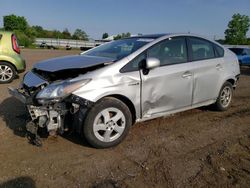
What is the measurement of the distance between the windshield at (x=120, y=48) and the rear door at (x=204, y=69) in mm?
1008

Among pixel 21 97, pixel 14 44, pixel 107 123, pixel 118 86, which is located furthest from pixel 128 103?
pixel 14 44

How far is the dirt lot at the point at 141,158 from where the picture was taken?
3178 mm

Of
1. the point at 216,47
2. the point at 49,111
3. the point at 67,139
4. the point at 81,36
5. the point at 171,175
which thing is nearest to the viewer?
the point at 171,175

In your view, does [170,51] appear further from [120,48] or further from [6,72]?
[6,72]

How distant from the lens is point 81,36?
102000 millimetres

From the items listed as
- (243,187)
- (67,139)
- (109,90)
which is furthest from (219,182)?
(67,139)

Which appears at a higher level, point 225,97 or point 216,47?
point 216,47

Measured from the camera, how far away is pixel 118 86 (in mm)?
3977

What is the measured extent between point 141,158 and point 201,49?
105 inches

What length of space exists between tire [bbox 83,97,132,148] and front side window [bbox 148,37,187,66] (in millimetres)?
1057

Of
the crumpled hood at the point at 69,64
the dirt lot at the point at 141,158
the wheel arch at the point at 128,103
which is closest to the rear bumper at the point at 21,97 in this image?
the crumpled hood at the point at 69,64

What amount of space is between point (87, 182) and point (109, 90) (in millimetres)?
1303

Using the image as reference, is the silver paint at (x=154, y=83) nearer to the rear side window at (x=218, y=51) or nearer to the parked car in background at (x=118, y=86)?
the parked car in background at (x=118, y=86)

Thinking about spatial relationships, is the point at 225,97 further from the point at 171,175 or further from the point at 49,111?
the point at 49,111
